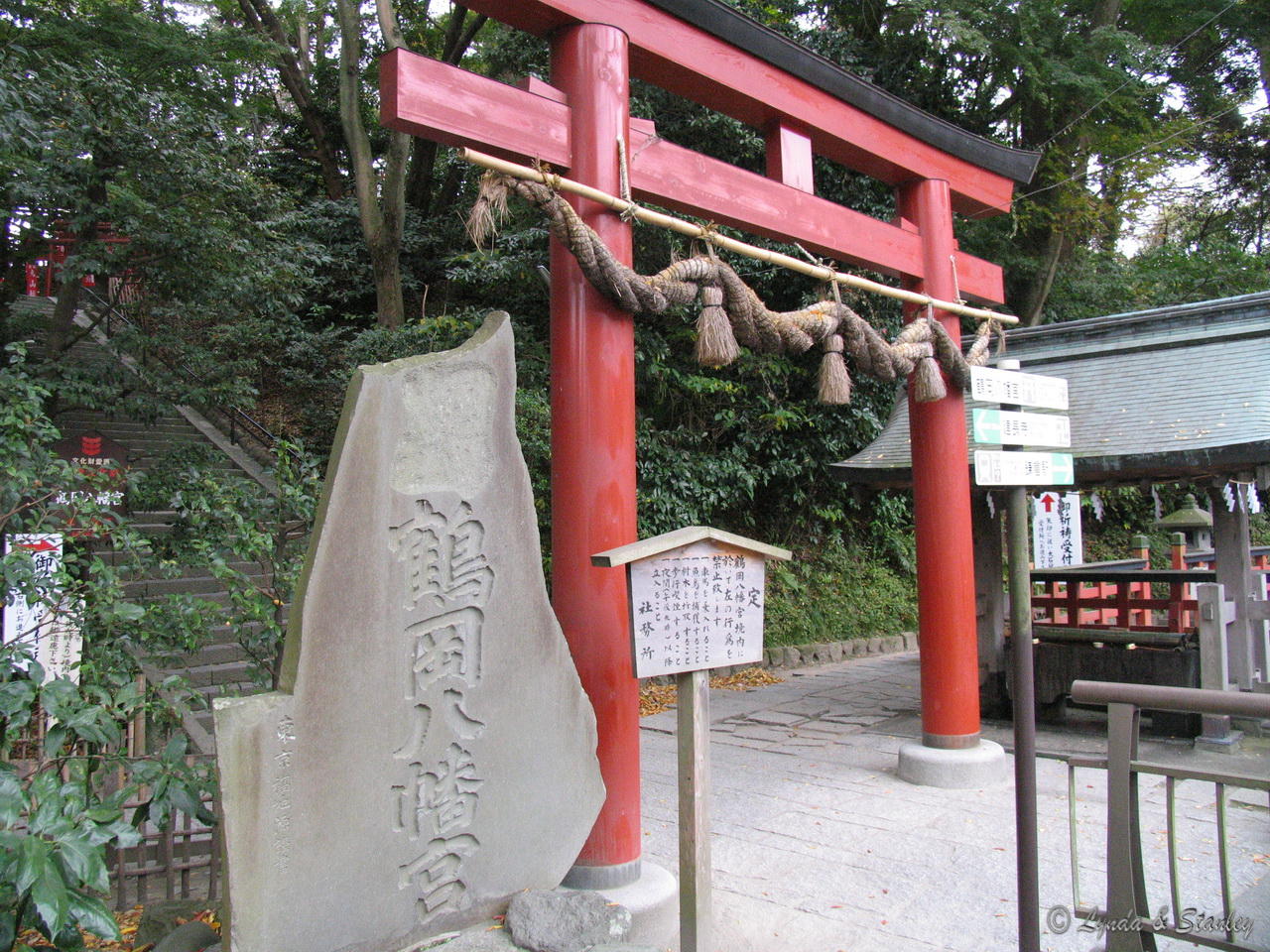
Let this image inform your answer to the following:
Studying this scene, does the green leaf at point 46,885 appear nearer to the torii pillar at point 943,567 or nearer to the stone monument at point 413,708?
the stone monument at point 413,708

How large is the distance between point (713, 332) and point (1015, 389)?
138 cm

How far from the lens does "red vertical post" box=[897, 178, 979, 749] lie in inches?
227

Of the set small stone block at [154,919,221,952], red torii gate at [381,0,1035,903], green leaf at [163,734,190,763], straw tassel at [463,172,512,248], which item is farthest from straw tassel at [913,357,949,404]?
small stone block at [154,919,221,952]

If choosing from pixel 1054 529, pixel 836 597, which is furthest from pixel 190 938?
pixel 1054 529

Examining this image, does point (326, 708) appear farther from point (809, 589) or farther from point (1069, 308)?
point (1069, 308)

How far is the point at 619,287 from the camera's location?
3.69 meters

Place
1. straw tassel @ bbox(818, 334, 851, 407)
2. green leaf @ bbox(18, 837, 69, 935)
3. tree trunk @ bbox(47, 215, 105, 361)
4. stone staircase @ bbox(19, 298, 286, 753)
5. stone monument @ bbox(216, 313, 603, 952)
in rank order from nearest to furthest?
green leaf @ bbox(18, 837, 69, 935) < stone monument @ bbox(216, 313, 603, 952) < straw tassel @ bbox(818, 334, 851, 407) < stone staircase @ bbox(19, 298, 286, 753) < tree trunk @ bbox(47, 215, 105, 361)

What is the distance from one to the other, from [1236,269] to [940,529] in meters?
12.5

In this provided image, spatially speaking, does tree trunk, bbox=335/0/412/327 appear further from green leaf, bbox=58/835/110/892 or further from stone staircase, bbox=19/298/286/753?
green leaf, bbox=58/835/110/892

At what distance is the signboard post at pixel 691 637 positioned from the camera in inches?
124

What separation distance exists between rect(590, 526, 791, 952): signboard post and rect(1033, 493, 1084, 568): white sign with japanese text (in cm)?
925

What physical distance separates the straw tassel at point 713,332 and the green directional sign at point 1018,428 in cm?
122

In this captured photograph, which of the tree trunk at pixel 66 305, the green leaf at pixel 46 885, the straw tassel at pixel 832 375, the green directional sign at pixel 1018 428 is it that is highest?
the tree trunk at pixel 66 305

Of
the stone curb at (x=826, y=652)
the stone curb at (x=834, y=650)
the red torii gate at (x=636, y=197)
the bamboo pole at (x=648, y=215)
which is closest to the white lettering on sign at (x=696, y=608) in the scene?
the red torii gate at (x=636, y=197)
